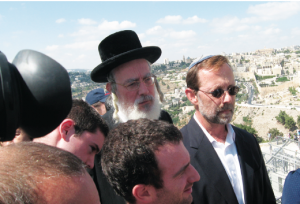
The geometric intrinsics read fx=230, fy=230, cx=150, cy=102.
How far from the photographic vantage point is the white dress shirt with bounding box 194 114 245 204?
5.09ft

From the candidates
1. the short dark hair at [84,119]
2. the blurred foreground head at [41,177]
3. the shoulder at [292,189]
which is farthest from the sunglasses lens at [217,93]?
the blurred foreground head at [41,177]

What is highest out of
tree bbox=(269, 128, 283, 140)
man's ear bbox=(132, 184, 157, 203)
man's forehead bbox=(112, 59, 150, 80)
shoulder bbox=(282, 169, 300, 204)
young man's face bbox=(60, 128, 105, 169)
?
man's forehead bbox=(112, 59, 150, 80)

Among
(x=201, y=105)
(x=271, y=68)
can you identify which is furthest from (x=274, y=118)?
(x=201, y=105)

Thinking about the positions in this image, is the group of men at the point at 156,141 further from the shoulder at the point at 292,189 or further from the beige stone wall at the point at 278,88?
the beige stone wall at the point at 278,88

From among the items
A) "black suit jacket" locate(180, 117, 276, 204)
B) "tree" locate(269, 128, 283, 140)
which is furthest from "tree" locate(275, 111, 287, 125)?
"black suit jacket" locate(180, 117, 276, 204)

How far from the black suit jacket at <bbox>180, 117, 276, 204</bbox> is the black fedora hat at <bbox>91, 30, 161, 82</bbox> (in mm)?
671

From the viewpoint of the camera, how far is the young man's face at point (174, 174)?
98cm

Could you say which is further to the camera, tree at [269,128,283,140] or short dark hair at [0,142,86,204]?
tree at [269,128,283,140]

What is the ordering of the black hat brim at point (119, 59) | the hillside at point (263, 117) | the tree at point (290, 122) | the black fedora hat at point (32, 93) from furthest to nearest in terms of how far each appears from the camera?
the hillside at point (263, 117)
the tree at point (290, 122)
the black hat brim at point (119, 59)
the black fedora hat at point (32, 93)

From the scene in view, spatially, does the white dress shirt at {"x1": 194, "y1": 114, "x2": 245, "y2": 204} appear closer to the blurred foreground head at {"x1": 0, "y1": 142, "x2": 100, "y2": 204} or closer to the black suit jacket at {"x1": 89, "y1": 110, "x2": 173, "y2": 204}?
the black suit jacket at {"x1": 89, "y1": 110, "x2": 173, "y2": 204}

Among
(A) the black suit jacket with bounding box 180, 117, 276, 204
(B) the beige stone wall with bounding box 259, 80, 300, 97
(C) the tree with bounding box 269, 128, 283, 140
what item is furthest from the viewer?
(B) the beige stone wall with bounding box 259, 80, 300, 97

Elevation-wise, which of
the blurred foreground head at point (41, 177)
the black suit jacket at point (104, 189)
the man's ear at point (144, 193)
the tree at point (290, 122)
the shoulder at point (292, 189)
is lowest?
the tree at point (290, 122)

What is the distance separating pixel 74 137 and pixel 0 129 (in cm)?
72

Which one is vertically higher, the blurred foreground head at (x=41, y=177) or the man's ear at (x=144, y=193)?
the blurred foreground head at (x=41, y=177)
